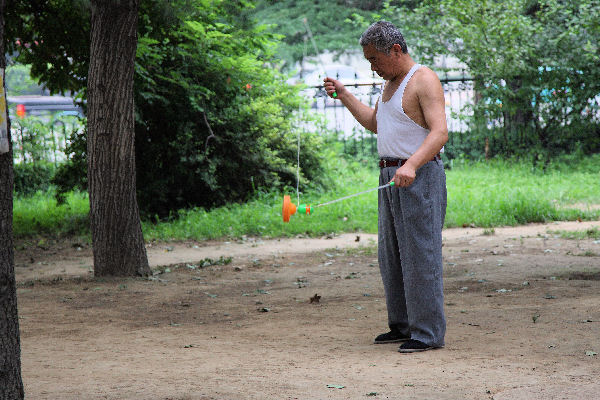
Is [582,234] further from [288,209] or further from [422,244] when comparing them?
[288,209]

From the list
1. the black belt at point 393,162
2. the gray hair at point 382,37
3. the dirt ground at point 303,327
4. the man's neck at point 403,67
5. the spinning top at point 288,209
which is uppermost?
the gray hair at point 382,37

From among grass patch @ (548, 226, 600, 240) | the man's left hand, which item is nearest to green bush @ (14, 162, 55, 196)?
grass patch @ (548, 226, 600, 240)

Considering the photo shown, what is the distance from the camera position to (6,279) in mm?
3102

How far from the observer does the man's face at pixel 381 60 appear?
4566 millimetres

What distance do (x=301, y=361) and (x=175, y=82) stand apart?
8198mm

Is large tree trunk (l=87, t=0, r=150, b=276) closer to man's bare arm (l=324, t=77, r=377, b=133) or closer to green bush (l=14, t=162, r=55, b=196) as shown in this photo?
man's bare arm (l=324, t=77, r=377, b=133)

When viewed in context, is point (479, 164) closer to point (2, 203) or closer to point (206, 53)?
point (206, 53)

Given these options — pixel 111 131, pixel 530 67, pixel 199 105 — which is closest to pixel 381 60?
pixel 111 131

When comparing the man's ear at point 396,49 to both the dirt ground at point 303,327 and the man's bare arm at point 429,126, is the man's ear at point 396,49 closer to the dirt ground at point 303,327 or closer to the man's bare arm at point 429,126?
the man's bare arm at point 429,126

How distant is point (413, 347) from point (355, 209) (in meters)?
7.72

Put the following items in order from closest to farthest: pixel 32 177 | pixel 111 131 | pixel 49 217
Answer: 1. pixel 111 131
2. pixel 49 217
3. pixel 32 177

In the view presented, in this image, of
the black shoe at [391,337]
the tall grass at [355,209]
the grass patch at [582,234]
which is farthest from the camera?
the tall grass at [355,209]

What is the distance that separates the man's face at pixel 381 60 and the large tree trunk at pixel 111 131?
381 cm

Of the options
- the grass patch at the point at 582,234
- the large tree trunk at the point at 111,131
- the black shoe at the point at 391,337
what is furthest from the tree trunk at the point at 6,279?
the grass patch at the point at 582,234
